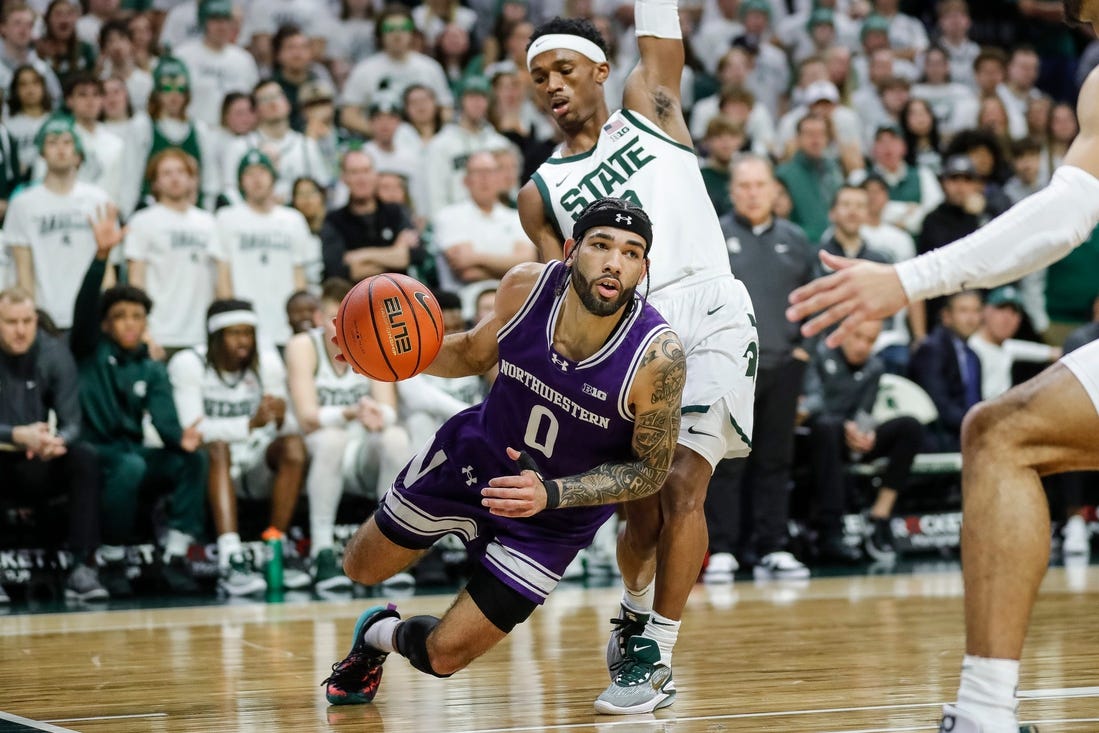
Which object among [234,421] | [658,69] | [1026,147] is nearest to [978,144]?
[1026,147]

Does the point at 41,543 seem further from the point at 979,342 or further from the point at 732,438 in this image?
the point at 979,342

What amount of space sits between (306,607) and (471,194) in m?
3.42

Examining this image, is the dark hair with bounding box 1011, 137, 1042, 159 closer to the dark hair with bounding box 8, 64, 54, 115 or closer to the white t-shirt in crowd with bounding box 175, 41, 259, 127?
the white t-shirt in crowd with bounding box 175, 41, 259, 127

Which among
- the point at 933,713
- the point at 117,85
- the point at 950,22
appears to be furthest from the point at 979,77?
the point at 933,713

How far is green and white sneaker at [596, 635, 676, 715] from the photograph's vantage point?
4.71 m

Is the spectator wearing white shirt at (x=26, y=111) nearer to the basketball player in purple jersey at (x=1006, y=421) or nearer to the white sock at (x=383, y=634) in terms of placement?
the white sock at (x=383, y=634)

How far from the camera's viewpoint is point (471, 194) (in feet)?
33.9

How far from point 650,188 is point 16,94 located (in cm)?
621

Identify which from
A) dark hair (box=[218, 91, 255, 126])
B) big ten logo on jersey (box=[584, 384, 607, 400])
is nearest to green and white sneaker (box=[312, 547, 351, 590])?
dark hair (box=[218, 91, 255, 126])

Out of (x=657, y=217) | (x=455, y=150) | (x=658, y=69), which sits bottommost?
(x=657, y=217)

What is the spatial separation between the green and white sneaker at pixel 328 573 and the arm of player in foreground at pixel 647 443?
429cm

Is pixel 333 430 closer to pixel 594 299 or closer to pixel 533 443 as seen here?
pixel 533 443

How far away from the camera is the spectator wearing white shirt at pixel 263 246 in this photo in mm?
9773

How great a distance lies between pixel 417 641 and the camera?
4.80 m
